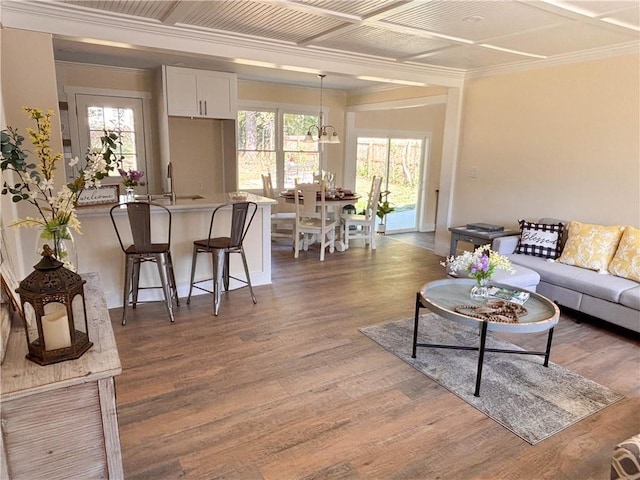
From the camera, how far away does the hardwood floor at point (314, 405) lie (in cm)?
209

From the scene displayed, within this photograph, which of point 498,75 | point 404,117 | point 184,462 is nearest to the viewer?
point 184,462

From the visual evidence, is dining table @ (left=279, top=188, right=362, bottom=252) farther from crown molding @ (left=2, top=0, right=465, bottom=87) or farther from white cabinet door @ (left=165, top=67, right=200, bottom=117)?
crown molding @ (left=2, top=0, right=465, bottom=87)

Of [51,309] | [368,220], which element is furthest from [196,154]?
[51,309]

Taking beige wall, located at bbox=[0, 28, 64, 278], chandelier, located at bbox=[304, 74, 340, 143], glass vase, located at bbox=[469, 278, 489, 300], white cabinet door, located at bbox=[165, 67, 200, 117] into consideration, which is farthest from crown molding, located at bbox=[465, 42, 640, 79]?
beige wall, located at bbox=[0, 28, 64, 278]

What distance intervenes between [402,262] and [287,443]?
3.98 meters

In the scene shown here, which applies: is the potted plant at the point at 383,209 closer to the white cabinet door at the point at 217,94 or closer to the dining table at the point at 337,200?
the dining table at the point at 337,200

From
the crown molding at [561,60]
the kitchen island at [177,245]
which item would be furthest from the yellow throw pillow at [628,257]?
the kitchen island at [177,245]

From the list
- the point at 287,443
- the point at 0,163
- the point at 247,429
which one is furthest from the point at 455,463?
the point at 0,163

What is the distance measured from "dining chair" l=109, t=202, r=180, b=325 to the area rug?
184cm

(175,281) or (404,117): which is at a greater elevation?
(404,117)

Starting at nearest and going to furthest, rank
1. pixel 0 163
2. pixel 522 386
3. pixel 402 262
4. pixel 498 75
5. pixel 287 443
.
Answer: pixel 0 163 → pixel 287 443 → pixel 522 386 → pixel 498 75 → pixel 402 262

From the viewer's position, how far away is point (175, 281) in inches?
163

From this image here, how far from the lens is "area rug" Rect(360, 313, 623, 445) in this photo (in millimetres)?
2463

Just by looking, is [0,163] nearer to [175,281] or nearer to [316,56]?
[175,281]
